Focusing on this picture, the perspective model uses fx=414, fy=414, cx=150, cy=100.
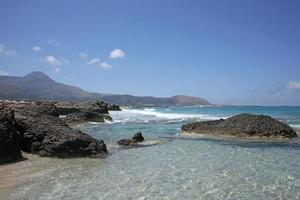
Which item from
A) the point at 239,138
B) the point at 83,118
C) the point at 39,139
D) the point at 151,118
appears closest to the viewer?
the point at 39,139

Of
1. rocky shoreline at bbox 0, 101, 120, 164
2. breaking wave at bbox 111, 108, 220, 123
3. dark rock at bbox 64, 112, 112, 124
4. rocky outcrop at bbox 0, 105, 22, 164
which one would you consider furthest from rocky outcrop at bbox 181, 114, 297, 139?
breaking wave at bbox 111, 108, 220, 123

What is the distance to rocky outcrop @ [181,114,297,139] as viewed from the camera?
27031mm

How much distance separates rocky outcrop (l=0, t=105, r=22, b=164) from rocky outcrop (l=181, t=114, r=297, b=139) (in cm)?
1504

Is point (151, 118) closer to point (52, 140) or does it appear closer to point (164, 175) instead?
point (52, 140)

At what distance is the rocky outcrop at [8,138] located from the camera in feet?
53.1

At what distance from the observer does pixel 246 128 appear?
91.1ft

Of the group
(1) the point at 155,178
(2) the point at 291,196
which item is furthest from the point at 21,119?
(2) the point at 291,196

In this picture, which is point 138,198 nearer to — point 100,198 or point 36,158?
point 100,198

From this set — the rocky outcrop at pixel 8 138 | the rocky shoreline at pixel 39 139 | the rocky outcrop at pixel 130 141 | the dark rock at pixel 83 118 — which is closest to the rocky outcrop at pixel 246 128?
the rocky outcrop at pixel 130 141

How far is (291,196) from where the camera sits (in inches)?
440

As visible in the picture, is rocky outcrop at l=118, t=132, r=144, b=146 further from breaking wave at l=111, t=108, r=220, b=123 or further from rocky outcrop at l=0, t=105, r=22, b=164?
breaking wave at l=111, t=108, r=220, b=123

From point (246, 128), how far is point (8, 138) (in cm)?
1651

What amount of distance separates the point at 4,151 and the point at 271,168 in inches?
402

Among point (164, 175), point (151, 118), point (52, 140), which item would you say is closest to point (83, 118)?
point (151, 118)
